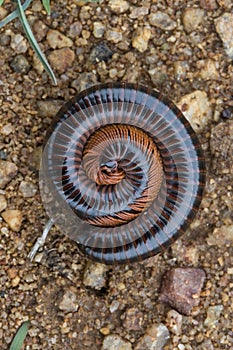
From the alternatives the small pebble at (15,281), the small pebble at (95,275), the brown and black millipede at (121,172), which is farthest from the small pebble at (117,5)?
the small pebble at (15,281)

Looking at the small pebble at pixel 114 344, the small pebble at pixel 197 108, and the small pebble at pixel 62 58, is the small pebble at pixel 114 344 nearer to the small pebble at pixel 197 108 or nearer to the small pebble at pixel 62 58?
the small pebble at pixel 197 108

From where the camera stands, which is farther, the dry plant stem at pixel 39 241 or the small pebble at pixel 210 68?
the small pebble at pixel 210 68

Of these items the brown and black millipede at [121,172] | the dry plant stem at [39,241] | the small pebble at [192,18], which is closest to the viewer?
the brown and black millipede at [121,172]

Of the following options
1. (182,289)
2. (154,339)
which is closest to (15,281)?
(154,339)

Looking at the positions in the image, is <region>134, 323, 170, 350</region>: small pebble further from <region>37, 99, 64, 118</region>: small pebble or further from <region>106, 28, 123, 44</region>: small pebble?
<region>106, 28, 123, 44</region>: small pebble

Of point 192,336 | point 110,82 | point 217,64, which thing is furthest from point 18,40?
point 192,336
